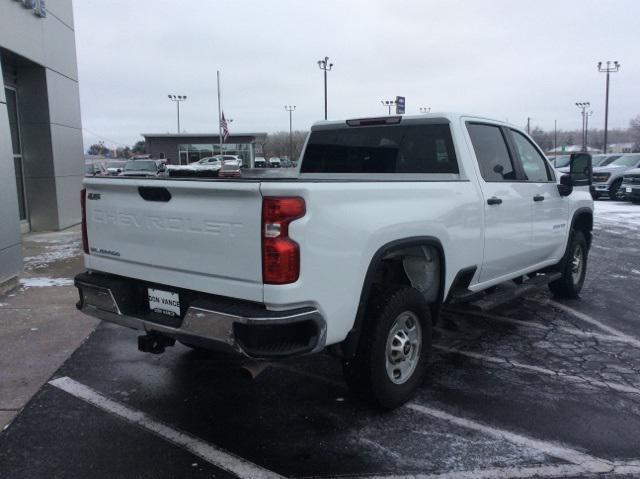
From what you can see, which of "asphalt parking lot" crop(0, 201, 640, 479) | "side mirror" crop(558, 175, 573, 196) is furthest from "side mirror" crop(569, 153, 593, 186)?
"asphalt parking lot" crop(0, 201, 640, 479)

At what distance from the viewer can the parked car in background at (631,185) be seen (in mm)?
19852

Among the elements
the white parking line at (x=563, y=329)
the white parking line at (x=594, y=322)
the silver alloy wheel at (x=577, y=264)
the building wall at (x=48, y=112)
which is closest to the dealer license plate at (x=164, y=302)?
the white parking line at (x=563, y=329)

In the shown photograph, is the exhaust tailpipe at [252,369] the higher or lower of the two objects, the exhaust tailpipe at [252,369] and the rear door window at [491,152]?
the lower

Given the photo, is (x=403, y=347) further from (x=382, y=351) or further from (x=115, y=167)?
(x=115, y=167)

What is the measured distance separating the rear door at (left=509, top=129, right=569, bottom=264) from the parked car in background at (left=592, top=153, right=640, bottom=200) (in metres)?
18.2

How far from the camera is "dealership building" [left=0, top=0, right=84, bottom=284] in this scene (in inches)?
469

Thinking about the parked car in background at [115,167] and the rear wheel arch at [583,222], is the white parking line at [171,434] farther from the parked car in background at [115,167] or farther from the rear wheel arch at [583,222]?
the parked car in background at [115,167]

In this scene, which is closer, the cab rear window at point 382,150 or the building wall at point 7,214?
the cab rear window at point 382,150

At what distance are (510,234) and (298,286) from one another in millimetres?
2770

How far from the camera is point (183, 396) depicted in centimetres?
426

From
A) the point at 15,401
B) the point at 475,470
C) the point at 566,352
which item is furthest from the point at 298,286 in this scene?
the point at 566,352

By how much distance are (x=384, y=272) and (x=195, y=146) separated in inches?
2260

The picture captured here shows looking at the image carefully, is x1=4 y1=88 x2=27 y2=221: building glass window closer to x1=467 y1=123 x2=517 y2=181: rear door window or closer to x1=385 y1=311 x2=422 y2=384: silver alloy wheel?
x1=467 y1=123 x2=517 y2=181: rear door window

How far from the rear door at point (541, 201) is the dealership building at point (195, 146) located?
52027 mm
